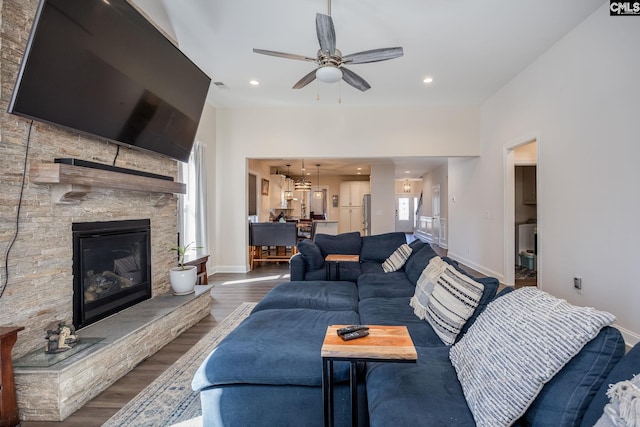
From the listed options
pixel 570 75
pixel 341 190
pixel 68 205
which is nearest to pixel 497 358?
pixel 68 205

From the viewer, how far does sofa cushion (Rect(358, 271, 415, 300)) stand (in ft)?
9.42

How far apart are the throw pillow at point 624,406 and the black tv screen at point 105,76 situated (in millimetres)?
2973

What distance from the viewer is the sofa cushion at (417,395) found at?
44.8 inches

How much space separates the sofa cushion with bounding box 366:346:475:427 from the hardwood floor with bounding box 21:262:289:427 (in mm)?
1656

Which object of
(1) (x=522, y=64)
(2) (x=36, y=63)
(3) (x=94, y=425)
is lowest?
(3) (x=94, y=425)

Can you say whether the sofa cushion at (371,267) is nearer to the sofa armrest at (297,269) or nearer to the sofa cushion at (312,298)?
the sofa armrest at (297,269)

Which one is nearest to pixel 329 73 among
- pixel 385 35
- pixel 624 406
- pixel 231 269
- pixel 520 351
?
pixel 385 35

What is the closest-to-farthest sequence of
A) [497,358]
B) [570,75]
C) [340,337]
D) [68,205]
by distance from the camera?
[497,358], [340,337], [68,205], [570,75]

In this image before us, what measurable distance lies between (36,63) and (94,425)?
2.17 metres

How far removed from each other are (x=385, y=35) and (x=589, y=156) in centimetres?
255

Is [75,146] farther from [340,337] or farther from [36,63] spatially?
[340,337]

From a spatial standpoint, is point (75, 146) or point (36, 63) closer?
point (36, 63)

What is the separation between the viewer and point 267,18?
323cm

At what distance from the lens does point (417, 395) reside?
126cm
